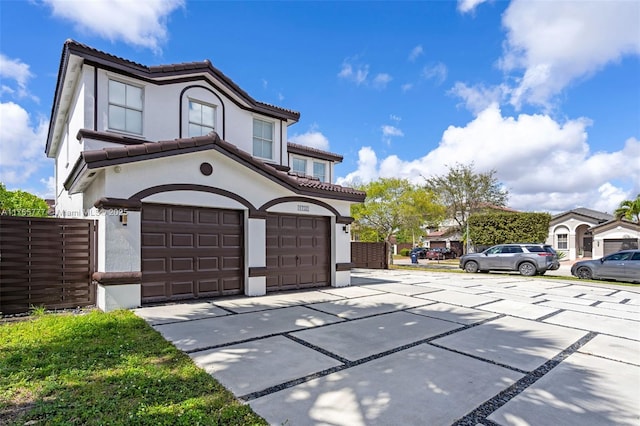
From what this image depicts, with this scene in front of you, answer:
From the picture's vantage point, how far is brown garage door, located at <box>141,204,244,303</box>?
25.7ft

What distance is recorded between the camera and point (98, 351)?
15.2 ft

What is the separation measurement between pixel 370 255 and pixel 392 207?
3915 mm

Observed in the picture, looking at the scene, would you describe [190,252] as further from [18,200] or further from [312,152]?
[18,200]

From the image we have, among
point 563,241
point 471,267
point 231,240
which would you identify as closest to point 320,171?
point 471,267

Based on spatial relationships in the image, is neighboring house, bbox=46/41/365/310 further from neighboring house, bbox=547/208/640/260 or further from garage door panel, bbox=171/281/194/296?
neighboring house, bbox=547/208/640/260

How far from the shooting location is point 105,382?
12.0ft

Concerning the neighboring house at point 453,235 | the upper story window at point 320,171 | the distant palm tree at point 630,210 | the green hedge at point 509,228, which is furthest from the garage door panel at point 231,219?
the distant palm tree at point 630,210

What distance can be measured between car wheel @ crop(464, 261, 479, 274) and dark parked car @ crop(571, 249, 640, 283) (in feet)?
15.2

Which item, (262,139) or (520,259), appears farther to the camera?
(520,259)

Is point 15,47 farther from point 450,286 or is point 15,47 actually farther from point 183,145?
point 450,286

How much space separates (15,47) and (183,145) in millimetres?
7599

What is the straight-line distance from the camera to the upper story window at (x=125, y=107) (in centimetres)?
950

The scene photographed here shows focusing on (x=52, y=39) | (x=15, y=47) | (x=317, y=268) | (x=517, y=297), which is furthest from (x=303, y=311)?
(x=15, y=47)

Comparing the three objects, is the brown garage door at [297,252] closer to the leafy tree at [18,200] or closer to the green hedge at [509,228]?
the green hedge at [509,228]
